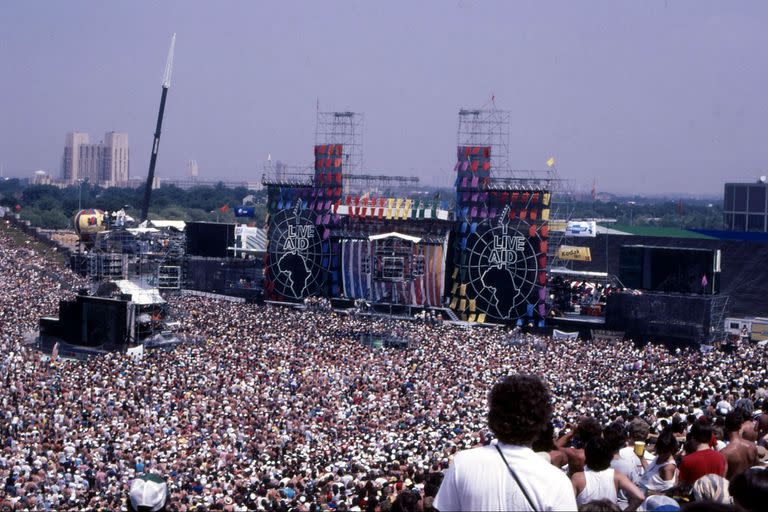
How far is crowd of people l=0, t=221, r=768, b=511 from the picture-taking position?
955cm

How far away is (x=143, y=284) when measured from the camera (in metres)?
40.3

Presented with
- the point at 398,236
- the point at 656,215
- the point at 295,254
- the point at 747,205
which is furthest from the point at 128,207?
the point at 656,215

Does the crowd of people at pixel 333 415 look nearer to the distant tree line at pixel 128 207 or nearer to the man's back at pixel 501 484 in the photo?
the man's back at pixel 501 484

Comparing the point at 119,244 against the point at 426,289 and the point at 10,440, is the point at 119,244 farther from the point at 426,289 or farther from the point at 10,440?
the point at 10,440

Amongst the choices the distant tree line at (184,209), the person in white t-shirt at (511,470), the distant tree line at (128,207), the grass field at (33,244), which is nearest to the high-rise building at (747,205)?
the distant tree line at (184,209)

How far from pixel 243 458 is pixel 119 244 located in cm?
2240

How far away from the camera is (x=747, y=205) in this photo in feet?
225

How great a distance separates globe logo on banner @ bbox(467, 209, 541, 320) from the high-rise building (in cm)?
2911

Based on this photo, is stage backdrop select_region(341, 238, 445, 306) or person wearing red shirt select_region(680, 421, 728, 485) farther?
stage backdrop select_region(341, 238, 445, 306)

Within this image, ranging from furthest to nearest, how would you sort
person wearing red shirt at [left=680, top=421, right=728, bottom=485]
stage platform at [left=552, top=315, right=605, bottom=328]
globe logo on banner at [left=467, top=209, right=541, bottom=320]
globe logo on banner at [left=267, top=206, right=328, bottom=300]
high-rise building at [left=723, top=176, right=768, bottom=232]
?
high-rise building at [left=723, top=176, right=768, bottom=232] → globe logo on banner at [left=267, top=206, right=328, bottom=300] → globe logo on banner at [left=467, top=209, right=541, bottom=320] → stage platform at [left=552, top=315, right=605, bottom=328] → person wearing red shirt at [left=680, top=421, right=728, bottom=485]

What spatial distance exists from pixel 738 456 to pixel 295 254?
44.0 metres

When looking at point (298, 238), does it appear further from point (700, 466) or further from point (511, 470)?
point (511, 470)

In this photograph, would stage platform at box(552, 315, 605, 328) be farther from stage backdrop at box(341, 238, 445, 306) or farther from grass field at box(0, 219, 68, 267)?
grass field at box(0, 219, 68, 267)

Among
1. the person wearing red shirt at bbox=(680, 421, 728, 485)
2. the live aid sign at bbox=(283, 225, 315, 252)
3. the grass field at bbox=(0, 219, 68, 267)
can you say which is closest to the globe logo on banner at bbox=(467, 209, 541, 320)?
the live aid sign at bbox=(283, 225, 315, 252)
